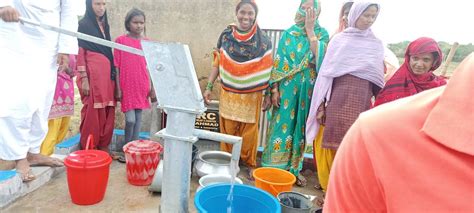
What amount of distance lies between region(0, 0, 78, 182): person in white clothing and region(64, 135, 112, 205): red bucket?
0.44m

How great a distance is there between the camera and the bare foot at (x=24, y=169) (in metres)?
2.63

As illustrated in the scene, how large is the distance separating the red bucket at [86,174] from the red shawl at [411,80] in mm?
2378

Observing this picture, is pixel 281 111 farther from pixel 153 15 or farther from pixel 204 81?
pixel 153 15

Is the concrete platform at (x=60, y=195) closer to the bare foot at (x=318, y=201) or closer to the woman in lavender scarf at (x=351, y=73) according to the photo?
the bare foot at (x=318, y=201)

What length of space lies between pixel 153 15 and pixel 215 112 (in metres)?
1.84

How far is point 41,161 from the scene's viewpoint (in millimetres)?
2932

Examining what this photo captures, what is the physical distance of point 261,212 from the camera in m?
1.86

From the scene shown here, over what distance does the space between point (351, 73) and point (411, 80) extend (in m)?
0.48

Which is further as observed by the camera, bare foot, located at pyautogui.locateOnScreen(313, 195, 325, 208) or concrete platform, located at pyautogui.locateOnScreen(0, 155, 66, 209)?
bare foot, located at pyautogui.locateOnScreen(313, 195, 325, 208)

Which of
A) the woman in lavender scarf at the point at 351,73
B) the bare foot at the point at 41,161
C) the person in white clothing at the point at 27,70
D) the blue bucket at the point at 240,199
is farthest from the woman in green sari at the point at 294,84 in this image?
the bare foot at the point at 41,161

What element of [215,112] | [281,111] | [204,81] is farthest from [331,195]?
[204,81]

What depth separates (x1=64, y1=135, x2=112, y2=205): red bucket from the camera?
2455 mm

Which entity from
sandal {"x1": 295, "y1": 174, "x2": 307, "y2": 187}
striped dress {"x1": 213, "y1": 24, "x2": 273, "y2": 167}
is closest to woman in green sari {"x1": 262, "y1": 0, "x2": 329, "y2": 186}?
sandal {"x1": 295, "y1": 174, "x2": 307, "y2": 187}

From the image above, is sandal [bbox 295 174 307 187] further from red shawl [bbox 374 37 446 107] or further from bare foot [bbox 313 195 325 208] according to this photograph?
red shawl [bbox 374 37 446 107]
